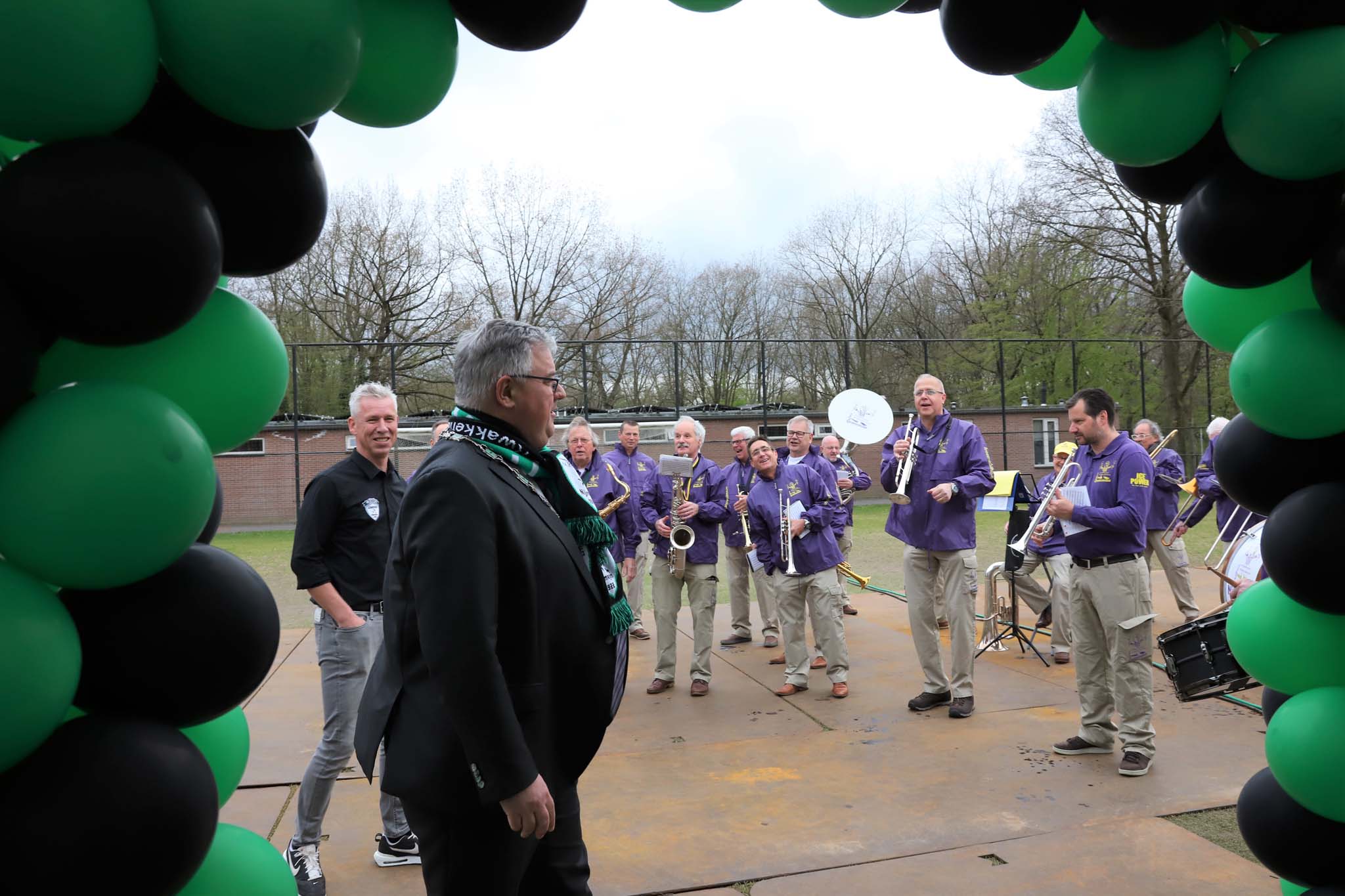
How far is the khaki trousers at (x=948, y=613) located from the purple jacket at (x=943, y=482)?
0.37ft

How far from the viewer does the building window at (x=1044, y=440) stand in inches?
1146

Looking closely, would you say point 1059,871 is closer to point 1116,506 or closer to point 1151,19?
point 1116,506

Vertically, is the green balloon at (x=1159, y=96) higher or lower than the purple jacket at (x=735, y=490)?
higher

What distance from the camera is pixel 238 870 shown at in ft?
5.22

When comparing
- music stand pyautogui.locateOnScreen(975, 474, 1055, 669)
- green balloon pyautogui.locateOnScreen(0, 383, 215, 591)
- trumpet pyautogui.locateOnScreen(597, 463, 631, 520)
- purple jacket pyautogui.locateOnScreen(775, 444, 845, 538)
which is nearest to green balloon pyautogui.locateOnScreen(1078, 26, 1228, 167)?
green balloon pyautogui.locateOnScreen(0, 383, 215, 591)

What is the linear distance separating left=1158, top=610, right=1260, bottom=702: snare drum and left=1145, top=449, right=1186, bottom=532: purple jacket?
144 inches

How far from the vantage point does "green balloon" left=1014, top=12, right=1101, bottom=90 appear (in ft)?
9.25

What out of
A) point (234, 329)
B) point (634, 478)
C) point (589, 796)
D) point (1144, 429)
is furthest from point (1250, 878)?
point (1144, 429)

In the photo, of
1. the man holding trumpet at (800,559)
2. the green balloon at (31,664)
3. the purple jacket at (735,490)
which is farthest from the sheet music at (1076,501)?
the green balloon at (31,664)

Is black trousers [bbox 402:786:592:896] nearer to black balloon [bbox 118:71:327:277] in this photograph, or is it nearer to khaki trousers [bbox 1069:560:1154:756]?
black balloon [bbox 118:71:327:277]

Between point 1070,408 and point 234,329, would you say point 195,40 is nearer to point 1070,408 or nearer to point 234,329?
point 234,329

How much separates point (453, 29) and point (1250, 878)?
13.8ft

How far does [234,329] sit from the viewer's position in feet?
5.47

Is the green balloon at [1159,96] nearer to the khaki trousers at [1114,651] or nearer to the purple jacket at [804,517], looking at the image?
the khaki trousers at [1114,651]
